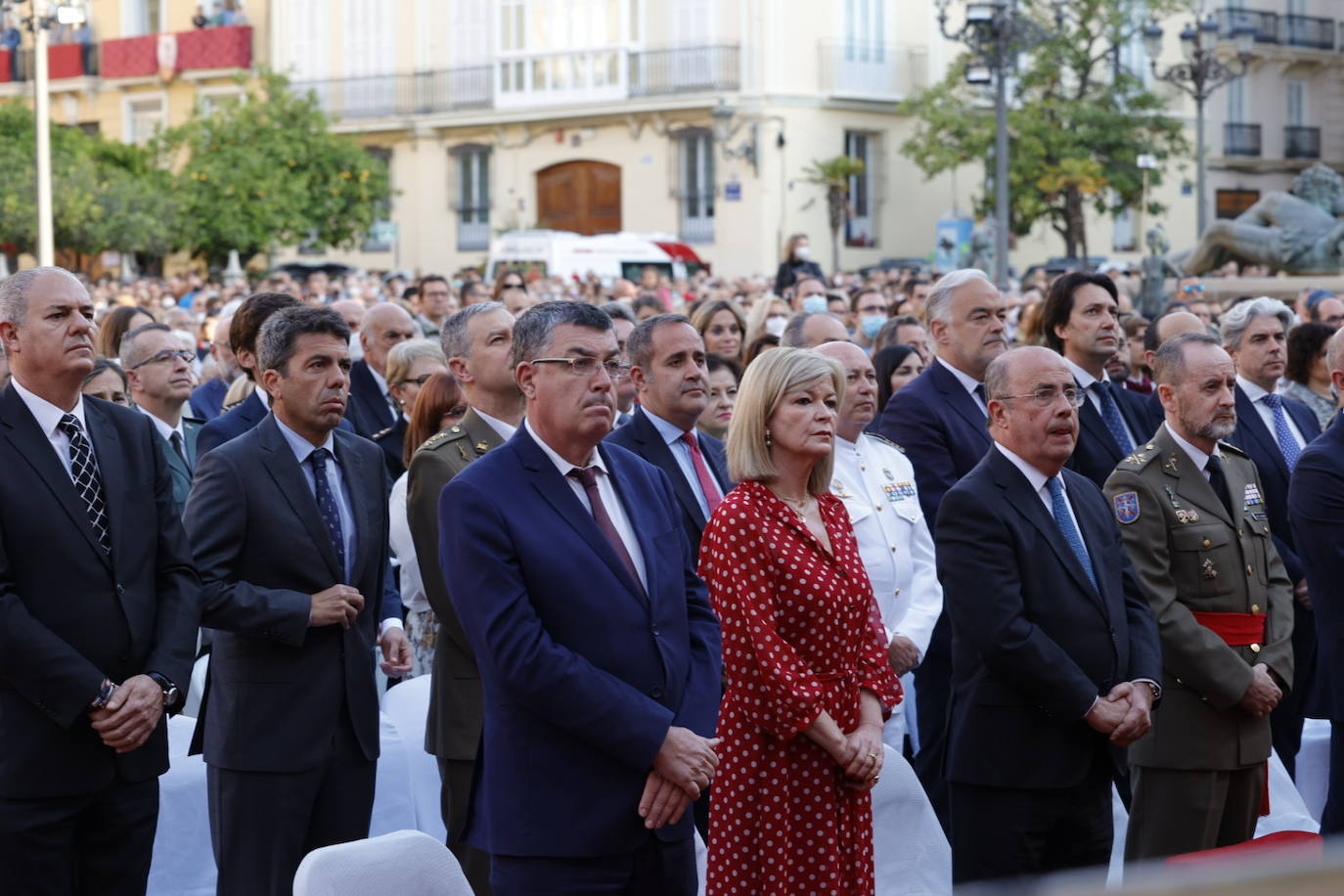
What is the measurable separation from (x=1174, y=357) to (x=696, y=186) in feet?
110

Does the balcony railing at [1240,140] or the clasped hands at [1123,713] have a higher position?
the balcony railing at [1240,140]

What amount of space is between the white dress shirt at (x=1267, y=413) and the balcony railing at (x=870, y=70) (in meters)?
31.3

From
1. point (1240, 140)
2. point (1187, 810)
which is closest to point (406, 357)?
point (1187, 810)

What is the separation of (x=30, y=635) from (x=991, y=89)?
33689 mm

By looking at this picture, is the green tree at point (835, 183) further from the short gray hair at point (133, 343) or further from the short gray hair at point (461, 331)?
the short gray hair at point (461, 331)

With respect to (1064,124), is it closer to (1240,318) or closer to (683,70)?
(683,70)

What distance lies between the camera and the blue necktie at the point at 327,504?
5023mm

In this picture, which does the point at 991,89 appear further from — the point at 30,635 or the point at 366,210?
the point at 30,635

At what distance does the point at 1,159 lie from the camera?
1315 inches

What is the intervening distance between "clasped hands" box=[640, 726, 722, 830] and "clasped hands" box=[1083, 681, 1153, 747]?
4.39 ft

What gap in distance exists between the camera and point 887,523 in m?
5.93

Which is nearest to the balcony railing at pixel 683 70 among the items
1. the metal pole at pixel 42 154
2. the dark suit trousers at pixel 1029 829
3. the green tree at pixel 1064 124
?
the green tree at pixel 1064 124

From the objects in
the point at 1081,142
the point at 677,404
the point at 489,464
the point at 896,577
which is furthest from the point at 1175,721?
the point at 1081,142

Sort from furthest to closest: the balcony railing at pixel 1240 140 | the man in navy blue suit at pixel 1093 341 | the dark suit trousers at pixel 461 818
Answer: the balcony railing at pixel 1240 140 → the man in navy blue suit at pixel 1093 341 → the dark suit trousers at pixel 461 818
